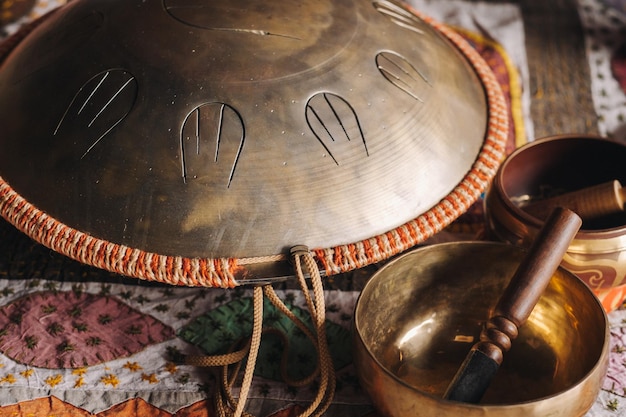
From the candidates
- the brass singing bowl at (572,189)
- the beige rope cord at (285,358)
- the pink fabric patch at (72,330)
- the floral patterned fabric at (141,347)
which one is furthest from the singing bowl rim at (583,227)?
the pink fabric patch at (72,330)

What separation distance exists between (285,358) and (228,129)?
39 centimetres

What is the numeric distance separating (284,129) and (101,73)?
1.03 ft

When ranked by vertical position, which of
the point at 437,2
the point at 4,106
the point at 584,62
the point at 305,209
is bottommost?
the point at 584,62

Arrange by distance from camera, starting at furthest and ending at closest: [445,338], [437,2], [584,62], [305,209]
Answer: [437,2], [584,62], [445,338], [305,209]

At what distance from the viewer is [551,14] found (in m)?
2.06

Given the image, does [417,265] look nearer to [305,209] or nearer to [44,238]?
[305,209]

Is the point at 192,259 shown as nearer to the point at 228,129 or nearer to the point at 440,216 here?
the point at 228,129

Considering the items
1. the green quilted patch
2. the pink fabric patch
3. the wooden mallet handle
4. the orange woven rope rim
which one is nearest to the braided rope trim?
the orange woven rope rim

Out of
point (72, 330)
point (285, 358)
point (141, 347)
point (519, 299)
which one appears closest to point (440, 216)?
point (519, 299)

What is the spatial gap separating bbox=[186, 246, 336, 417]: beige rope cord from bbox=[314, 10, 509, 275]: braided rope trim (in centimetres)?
3

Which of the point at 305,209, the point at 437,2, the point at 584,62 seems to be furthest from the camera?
the point at 437,2

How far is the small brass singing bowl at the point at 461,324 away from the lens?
103cm

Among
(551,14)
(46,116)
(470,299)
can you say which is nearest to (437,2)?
(551,14)

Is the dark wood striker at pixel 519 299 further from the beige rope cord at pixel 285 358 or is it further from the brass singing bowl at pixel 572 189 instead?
the beige rope cord at pixel 285 358
